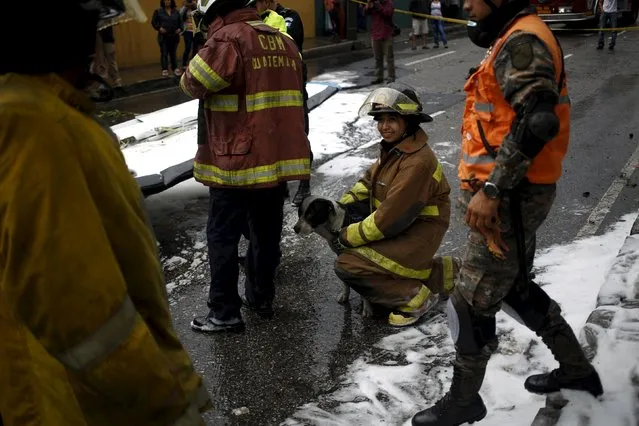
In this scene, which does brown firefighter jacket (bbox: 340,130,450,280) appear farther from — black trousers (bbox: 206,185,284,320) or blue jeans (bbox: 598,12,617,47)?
blue jeans (bbox: 598,12,617,47)

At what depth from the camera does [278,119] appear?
12.9ft

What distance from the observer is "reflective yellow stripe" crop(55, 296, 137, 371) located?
1.27 meters

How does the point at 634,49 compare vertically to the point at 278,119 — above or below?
below

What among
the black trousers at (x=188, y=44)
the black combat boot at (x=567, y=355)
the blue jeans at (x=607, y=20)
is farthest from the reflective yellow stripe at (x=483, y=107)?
the blue jeans at (x=607, y=20)

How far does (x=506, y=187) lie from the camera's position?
2586 millimetres

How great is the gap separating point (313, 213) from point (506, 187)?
6.01ft

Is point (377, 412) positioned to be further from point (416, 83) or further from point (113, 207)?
point (416, 83)

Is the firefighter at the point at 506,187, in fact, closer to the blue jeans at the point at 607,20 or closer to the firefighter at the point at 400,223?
the firefighter at the point at 400,223

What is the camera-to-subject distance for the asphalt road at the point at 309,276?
3.61m

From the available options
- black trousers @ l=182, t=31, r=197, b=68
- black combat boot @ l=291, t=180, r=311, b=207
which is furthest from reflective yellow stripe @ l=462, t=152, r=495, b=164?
black trousers @ l=182, t=31, r=197, b=68

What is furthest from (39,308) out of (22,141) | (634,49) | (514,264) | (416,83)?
(634,49)

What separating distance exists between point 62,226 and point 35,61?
0.34m

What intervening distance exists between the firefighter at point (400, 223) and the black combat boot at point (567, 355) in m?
1.18

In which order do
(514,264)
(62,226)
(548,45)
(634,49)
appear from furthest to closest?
(634,49)
(514,264)
(548,45)
(62,226)
